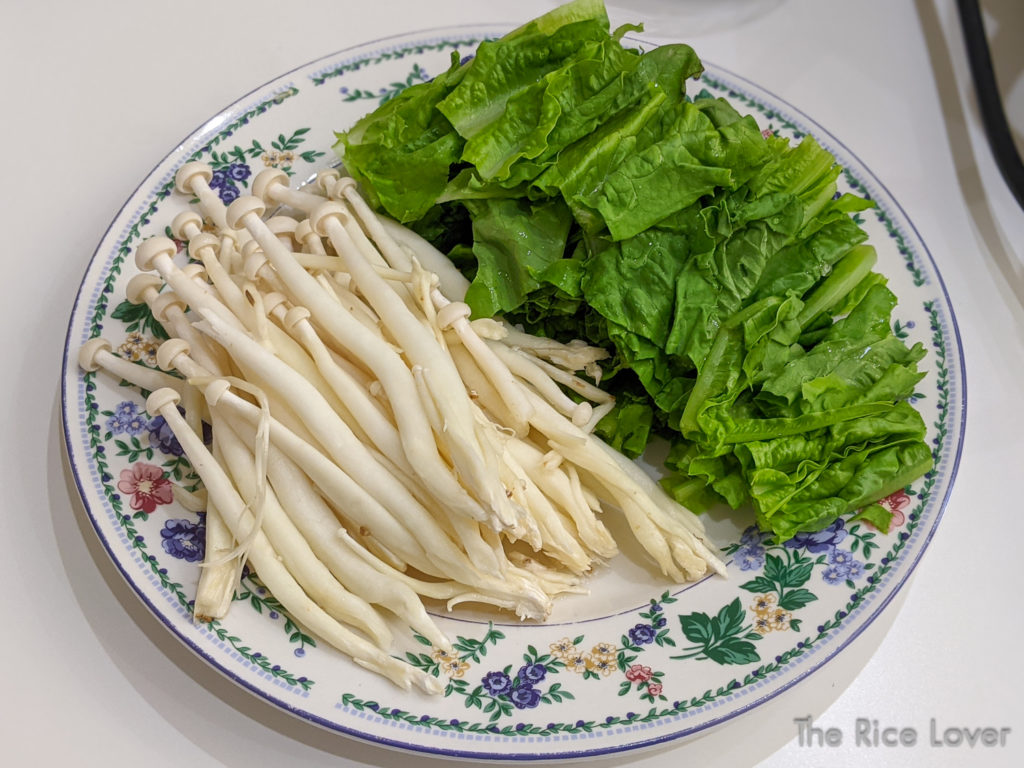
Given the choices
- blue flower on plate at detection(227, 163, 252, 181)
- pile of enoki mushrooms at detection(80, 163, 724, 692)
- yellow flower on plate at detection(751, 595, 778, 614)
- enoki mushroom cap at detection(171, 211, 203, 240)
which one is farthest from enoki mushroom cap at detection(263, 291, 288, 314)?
yellow flower on plate at detection(751, 595, 778, 614)

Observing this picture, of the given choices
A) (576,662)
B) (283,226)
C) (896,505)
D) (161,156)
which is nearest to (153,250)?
(283,226)

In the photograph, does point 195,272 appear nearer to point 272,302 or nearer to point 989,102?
point 272,302

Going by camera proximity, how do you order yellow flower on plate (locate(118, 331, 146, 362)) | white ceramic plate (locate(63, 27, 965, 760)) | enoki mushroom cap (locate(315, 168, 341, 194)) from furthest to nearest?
1. enoki mushroom cap (locate(315, 168, 341, 194))
2. yellow flower on plate (locate(118, 331, 146, 362))
3. white ceramic plate (locate(63, 27, 965, 760))

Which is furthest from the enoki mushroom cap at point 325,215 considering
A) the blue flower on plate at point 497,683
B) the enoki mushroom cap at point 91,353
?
the blue flower on plate at point 497,683

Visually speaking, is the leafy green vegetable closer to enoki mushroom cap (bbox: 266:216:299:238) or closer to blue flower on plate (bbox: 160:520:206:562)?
enoki mushroom cap (bbox: 266:216:299:238)

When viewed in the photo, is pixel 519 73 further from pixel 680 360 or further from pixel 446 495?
pixel 446 495

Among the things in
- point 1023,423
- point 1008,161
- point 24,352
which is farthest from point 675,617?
point 1008,161
